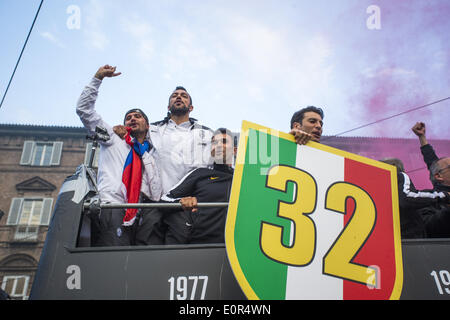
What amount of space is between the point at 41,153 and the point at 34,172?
4.11 feet

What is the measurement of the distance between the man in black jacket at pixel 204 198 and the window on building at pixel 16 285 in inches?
693

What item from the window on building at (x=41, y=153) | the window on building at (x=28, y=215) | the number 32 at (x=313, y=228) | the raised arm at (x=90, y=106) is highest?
the window on building at (x=41, y=153)

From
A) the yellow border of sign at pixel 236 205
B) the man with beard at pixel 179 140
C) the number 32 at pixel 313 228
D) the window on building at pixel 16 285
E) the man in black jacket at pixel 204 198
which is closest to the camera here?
the yellow border of sign at pixel 236 205

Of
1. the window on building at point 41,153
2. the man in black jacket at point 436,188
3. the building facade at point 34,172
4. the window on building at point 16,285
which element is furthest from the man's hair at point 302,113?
the window on building at point 41,153

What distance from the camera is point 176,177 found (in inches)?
138

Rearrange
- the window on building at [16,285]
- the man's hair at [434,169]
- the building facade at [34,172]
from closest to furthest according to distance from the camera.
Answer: the man's hair at [434,169], the window on building at [16,285], the building facade at [34,172]

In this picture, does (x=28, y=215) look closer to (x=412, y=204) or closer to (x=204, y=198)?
(x=204, y=198)

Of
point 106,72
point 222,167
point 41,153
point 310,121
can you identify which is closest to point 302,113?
point 310,121

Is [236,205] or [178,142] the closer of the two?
[236,205]

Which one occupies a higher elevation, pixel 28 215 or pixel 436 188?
pixel 28 215

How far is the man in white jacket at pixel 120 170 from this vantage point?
280 cm

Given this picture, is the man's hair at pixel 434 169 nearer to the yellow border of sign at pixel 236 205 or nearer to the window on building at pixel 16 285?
the yellow border of sign at pixel 236 205
